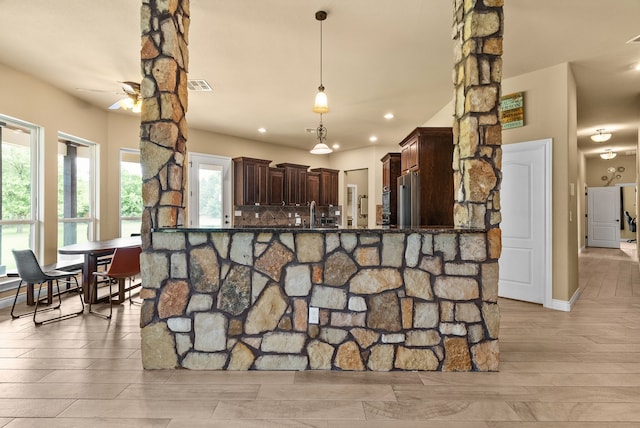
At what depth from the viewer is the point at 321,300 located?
2.38 metres

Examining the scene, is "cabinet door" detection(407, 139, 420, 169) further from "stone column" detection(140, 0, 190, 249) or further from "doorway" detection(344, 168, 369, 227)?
"doorway" detection(344, 168, 369, 227)

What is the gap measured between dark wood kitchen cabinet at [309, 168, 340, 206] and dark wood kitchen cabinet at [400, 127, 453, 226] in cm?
451

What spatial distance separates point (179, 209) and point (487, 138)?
2.28 meters

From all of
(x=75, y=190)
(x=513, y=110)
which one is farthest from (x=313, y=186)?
(x=513, y=110)

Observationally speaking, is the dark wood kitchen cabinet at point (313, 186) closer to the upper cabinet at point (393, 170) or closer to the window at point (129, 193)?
the upper cabinet at point (393, 170)

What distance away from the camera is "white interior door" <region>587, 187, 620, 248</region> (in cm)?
1024

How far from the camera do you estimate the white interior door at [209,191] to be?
6.91 meters

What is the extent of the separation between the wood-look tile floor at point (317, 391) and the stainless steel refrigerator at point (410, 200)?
1851mm

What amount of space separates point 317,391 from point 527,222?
11.7 feet

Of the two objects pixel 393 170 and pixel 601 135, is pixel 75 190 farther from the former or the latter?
pixel 601 135

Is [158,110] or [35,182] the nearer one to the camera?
[158,110]

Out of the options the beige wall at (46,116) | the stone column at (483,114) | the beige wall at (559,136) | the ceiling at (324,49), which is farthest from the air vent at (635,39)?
the beige wall at (46,116)

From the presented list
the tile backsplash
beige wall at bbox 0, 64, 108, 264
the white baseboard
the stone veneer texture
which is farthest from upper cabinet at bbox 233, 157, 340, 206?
the white baseboard

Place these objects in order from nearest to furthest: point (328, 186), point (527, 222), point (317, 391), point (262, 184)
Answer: point (317, 391)
point (527, 222)
point (262, 184)
point (328, 186)
